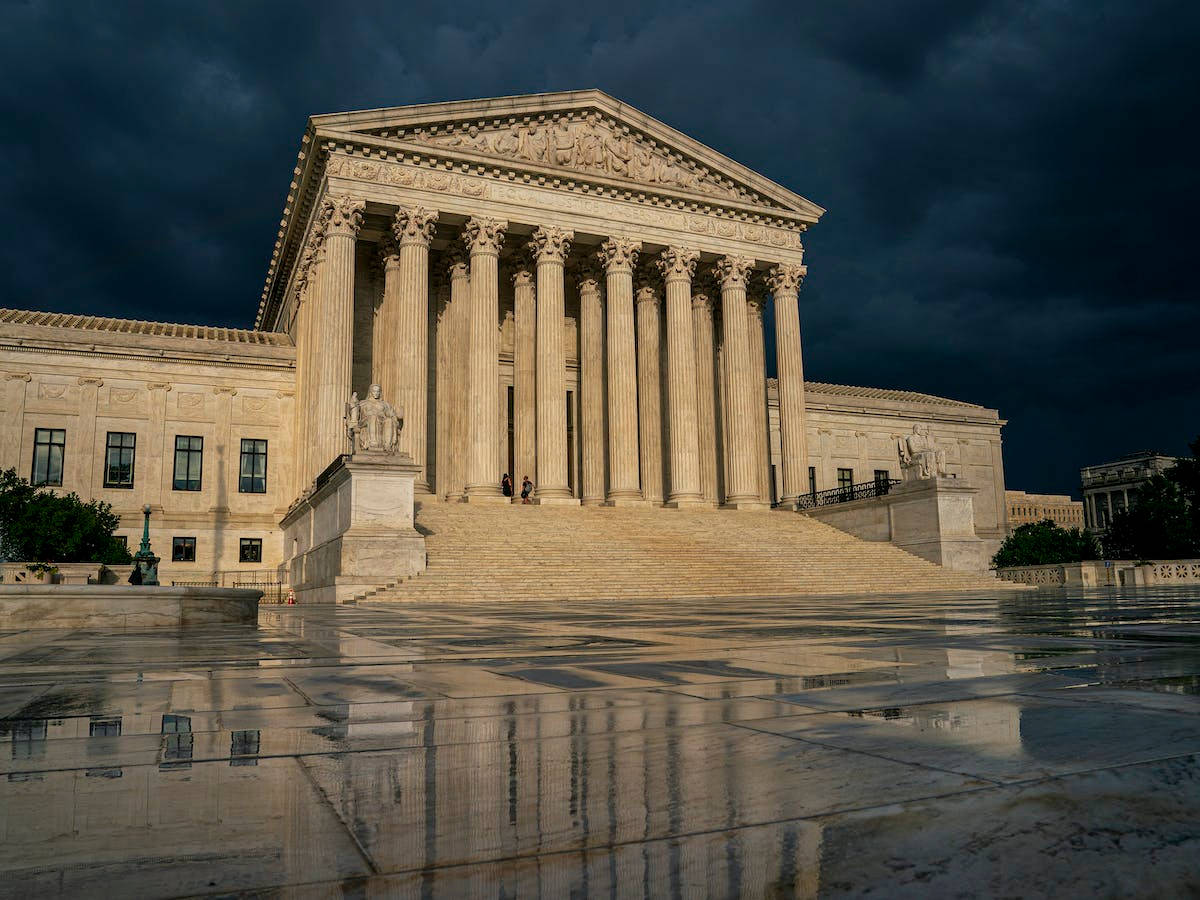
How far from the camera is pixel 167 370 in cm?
4225

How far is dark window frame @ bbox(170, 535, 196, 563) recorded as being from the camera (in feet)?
133

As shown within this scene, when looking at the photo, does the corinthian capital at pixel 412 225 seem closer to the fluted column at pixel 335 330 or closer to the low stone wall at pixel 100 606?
the fluted column at pixel 335 330

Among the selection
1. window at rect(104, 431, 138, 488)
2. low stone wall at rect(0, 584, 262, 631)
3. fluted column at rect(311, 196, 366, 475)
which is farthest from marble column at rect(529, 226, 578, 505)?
low stone wall at rect(0, 584, 262, 631)

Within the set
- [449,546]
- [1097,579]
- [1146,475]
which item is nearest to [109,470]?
[449,546]

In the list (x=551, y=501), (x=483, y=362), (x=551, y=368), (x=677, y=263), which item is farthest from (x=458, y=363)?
(x=677, y=263)

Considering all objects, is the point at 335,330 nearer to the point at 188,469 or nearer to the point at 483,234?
the point at 483,234

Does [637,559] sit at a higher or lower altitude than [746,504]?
lower

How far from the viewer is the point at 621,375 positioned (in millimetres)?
40594

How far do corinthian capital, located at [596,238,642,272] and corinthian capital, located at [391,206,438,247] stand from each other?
8.42m

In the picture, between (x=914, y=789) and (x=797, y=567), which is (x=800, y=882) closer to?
(x=914, y=789)

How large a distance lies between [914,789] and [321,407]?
115 ft

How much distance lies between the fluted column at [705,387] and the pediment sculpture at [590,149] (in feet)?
18.1

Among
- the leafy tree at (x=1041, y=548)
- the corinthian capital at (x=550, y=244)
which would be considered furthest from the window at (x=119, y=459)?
the leafy tree at (x=1041, y=548)

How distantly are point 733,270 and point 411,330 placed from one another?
16724 millimetres
